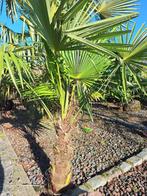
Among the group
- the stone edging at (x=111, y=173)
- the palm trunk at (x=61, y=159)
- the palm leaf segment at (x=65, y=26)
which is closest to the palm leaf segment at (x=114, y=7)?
the palm leaf segment at (x=65, y=26)

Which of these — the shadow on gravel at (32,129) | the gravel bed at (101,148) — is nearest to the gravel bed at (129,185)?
the gravel bed at (101,148)

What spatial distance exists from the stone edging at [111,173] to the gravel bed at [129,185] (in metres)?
0.05

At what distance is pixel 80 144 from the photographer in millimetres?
4719

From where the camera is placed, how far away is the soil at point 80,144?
151 inches

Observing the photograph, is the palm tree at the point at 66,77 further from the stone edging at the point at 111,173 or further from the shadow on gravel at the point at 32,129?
the shadow on gravel at the point at 32,129

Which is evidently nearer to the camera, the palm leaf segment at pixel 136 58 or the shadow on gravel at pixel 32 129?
the palm leaf segment at pixel 136 58

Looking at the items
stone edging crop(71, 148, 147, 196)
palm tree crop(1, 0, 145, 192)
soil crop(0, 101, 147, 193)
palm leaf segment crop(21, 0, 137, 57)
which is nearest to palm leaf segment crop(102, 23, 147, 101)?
palm tree crop(1, 0, 145, 192)

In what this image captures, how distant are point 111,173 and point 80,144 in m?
1.07

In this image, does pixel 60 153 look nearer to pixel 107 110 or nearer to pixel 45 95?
pixel 45 95

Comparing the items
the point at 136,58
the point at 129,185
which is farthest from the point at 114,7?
the point at 129,185

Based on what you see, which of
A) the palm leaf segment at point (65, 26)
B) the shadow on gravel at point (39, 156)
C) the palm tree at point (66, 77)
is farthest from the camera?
the shadow on gravel at point (39, 156)

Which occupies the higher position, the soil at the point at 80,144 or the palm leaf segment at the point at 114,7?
the palm leaf segment at the point at 114,7

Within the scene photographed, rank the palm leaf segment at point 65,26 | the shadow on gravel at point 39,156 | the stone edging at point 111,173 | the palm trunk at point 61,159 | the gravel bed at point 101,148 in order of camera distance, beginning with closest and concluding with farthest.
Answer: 1. the palm leaf segment at point 65,26
2. the palm trunk at point 61,159
3. the stone edging at point 111,173
4. the shadow on gravel at point 39,156
5. the gravel bed at point 101,148

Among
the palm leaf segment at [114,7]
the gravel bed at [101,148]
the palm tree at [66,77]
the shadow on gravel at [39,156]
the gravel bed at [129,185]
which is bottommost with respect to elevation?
the gravel bed at [129,185]
